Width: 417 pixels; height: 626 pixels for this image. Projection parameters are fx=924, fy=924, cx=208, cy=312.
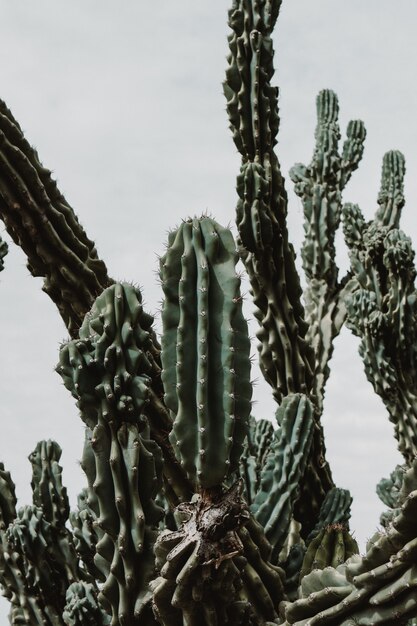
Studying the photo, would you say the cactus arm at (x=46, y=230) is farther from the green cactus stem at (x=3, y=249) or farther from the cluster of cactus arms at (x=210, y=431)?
the green cactus stem at (x=3, y=249)

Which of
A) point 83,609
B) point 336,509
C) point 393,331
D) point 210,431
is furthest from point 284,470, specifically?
point 393,331

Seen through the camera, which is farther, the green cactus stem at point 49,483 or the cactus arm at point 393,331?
the cactus arm at point 393,331

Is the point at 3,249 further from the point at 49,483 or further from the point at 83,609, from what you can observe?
the point at 83,609

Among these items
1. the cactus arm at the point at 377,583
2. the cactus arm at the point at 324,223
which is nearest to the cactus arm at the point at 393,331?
the cactus arm at the point at 324,223

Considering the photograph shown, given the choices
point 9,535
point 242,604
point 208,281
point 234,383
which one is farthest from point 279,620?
point 9,535

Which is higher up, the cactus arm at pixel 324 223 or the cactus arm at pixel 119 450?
the cactus arm at pixel 324 223

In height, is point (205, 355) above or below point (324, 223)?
below

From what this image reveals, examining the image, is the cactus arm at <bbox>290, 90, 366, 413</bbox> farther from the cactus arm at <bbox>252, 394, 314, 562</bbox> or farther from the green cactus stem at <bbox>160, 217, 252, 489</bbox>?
the green cactus stem at <bbox>160, 217, 252, 489</bbox>

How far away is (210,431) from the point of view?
3.12m

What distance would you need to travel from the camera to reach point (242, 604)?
333 centimetres

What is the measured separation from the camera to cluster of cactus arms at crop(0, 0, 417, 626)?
3.09 m

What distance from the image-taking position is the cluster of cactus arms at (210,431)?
3.09 m

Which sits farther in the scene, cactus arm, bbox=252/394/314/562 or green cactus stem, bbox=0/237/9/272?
green cactus stem, bbox=0/237/9/272

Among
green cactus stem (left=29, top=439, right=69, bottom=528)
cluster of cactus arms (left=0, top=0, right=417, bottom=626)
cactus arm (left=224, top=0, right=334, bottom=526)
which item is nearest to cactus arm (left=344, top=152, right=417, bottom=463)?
cluster of cactus arms (left=0, top=0, right=417, bottom=626)
